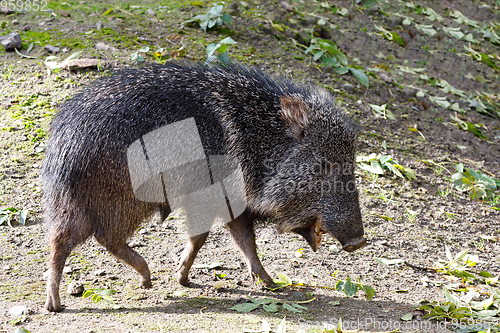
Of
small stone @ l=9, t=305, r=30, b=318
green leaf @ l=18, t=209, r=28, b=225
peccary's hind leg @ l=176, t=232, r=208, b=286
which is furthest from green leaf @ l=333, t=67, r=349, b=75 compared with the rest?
small stone @ l=9, t=305, r=30, b=318

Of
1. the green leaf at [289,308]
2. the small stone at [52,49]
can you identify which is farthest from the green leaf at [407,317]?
the small stone at [52,49]

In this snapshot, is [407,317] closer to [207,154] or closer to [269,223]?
[269,223]

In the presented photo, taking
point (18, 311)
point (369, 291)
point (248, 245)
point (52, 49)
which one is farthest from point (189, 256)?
point (52, 49)

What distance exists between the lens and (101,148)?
3.06 meters

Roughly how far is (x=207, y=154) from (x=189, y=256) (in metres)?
0.81

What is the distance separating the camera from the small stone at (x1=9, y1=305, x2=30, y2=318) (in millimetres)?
2969

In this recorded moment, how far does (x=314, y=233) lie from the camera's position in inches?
139

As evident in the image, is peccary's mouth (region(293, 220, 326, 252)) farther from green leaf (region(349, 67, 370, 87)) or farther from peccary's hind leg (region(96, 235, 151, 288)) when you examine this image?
green leaf (region(349, 67, 370, 87))

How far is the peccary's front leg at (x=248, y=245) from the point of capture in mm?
3574

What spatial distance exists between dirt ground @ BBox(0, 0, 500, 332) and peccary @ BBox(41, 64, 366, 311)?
35 centimetres

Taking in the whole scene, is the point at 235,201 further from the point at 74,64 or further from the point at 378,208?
the point at 74,64

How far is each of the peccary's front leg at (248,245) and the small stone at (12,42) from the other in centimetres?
366

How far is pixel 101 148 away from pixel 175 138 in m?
0.45

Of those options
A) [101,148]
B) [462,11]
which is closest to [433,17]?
[462,11]
